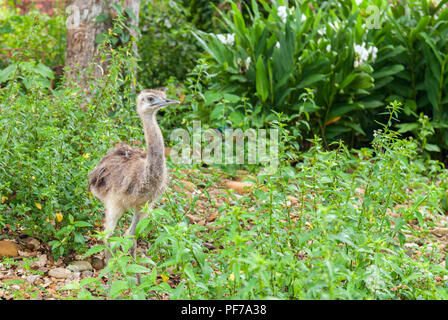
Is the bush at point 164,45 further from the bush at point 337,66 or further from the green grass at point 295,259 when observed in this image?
the green grass at point 295,259

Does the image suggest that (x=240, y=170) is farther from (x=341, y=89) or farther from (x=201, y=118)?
(x=341, y=89)

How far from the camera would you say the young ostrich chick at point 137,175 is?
3691 mm

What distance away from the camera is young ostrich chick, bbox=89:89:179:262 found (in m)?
3.69

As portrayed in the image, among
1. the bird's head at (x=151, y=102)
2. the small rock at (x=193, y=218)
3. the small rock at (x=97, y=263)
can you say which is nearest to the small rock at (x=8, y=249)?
the small rock at (x=97, y=263)

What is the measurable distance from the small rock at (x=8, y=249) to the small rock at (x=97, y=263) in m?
0.53

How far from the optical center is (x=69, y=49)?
629 centimetres

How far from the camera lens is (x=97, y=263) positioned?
13.4 feet

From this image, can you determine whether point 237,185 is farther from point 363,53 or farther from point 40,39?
point 40,39

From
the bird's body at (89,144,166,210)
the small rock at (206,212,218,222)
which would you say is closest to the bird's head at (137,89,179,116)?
the bird's body at (89,144,166,210)

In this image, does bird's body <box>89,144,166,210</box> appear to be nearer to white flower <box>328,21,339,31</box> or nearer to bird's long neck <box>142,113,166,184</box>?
bird's long neck <box>142,113,166,184</box>

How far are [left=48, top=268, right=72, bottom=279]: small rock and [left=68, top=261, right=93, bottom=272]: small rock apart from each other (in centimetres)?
5

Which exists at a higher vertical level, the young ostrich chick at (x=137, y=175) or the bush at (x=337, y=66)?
the bush at (x=337, y=66)

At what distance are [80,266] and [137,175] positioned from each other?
0.81 m
